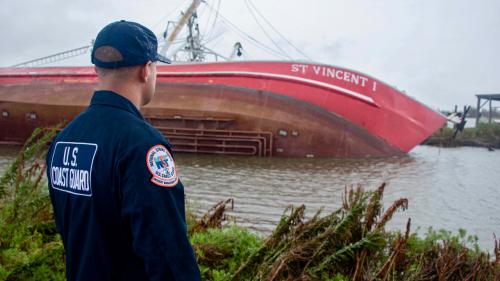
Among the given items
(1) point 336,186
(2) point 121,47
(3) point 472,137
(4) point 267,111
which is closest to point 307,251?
(2) point 121,47

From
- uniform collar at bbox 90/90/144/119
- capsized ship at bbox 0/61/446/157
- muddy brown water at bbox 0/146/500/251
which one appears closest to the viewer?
uniform collar at bbox 90/90/144/119

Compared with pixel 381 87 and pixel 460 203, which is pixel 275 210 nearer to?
pixel 460 203

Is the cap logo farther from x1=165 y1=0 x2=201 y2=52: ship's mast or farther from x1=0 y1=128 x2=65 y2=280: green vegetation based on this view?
x1=165 y1=0 x2=201 y2=52: ship's mast

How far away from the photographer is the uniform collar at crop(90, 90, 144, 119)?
1.68 metres

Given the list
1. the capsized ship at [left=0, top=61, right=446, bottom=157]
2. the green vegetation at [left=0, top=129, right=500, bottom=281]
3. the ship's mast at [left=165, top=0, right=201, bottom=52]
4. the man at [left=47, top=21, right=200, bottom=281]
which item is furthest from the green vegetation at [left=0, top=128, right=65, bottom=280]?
the ship's mast at [left=165, top=0, right=201, bottom=52]

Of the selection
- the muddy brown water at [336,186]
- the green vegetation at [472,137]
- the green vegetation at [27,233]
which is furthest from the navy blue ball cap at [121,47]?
the green vegetation at [472,137]

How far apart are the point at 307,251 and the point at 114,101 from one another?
2.27m

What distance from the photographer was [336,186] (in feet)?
35.6

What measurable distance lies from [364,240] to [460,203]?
7.33 m

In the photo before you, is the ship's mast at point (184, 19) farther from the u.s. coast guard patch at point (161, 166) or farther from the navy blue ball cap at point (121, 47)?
the u.s. coast guard patch at point (161, 166)

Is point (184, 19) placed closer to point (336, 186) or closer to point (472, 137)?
point (336, 186)

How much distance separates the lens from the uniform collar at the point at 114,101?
168 centimetres

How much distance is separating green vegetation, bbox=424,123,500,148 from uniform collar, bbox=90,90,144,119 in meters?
29.5

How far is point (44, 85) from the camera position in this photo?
59.9 feet
